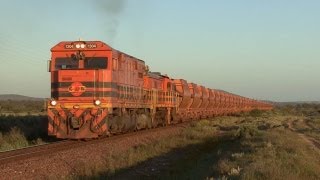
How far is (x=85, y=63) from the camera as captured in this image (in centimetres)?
2238

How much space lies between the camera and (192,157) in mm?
20984

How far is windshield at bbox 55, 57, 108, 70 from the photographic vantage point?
22281mm

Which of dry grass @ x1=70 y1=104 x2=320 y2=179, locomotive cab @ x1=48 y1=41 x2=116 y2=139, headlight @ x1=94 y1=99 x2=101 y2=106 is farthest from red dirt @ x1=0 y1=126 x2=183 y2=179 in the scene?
headlight @ x1=94 y1=99 x2=101 y2=106

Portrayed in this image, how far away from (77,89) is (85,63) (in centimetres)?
131

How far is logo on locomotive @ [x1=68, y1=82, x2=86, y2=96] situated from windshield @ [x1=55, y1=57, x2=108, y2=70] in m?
0.87

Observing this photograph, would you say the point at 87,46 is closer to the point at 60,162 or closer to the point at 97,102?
the point at 97,102

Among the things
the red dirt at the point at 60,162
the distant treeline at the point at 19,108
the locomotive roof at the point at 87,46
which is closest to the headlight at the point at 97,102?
the red dirt at the point at 60,162

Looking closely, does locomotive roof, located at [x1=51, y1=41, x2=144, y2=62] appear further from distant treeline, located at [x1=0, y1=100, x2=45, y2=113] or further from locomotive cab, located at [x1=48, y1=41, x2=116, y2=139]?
distant treeline, located at [x1=0, y1=100, x2=45, y2=113]

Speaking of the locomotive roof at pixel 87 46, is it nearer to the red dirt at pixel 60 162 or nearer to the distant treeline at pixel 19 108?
the red dirt at pixel 60 162

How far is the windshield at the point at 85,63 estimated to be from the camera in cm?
2228

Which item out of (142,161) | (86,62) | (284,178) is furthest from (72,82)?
(284,178)

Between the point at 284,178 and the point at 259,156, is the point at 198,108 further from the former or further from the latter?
the point at 284,178

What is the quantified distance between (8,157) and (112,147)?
4.54m

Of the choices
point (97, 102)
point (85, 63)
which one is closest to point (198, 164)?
point (97, 102)
